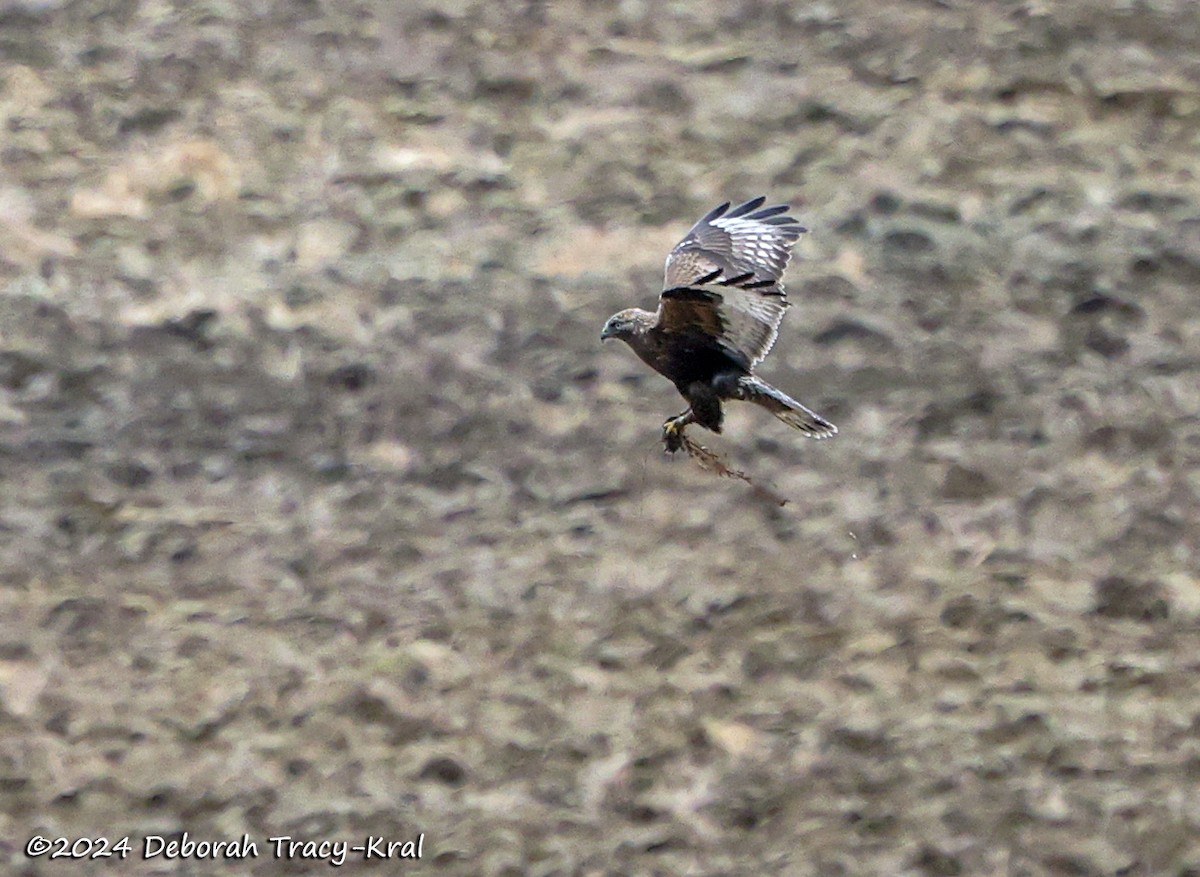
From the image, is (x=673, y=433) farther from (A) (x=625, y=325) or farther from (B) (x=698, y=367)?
(A) (x=625, y=325)

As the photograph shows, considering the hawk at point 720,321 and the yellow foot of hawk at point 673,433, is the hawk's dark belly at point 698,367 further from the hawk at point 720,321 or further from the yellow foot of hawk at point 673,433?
the yellow foot of hawk at point 673,433

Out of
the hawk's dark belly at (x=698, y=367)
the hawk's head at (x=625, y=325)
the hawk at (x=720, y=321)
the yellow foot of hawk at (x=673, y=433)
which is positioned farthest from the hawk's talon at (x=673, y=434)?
the hawk's head at (x=625, y=325)

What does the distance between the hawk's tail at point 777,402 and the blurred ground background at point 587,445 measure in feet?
2.16

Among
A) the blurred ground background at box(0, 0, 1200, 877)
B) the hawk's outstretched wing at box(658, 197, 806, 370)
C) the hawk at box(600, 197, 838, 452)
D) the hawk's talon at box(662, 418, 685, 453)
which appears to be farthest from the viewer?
the blurred ground background at box(0, 0, 1200, 877)

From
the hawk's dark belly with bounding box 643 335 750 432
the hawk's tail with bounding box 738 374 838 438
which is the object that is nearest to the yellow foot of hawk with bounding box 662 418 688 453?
the hawk's dark belly with bounding box 643 335 750 432

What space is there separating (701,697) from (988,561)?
45.4 inches

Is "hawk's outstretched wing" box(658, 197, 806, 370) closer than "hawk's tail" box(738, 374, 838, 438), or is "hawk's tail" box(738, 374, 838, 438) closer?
"hawk's outstretched wing" box(658, 197, 806, 370)

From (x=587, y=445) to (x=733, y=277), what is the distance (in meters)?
1.46

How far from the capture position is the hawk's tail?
215 inches

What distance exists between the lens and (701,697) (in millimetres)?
6191

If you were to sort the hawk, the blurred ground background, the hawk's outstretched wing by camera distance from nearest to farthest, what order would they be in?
Answer: 1. the hawk's outstretched wing
2. the hawk
3. the blurred ground background

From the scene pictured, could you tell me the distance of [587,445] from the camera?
648 cm

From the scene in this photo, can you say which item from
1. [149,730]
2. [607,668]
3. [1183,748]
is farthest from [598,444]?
[1183,748]

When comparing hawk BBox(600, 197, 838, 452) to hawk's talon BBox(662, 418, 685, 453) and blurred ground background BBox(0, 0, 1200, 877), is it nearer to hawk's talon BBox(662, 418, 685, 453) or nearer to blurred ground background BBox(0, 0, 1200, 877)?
hawk's talon BBox(662, 418, 685, 453)
